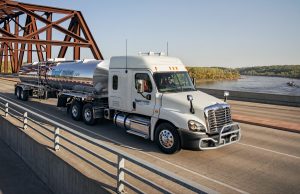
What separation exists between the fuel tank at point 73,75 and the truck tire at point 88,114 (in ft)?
2.58

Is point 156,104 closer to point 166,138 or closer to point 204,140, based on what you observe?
point 166,138

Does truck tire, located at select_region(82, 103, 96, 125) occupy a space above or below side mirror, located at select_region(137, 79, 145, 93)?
below

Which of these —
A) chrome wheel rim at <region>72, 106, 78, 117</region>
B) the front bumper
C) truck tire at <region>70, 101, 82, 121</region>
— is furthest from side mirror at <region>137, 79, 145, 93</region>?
chrome wheel rim at <region>72, 106, 78, 117</region>

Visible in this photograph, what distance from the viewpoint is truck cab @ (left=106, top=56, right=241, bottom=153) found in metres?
8.67

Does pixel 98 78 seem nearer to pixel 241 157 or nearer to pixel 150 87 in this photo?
pixel 150 87

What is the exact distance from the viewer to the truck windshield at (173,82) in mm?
9781

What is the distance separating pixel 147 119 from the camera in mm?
10109

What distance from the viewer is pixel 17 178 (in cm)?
945

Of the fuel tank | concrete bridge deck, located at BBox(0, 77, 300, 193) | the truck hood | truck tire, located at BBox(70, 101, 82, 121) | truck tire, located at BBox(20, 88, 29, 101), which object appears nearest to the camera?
concrete bridge deck, located at BBox(0, 77, 300, 193)

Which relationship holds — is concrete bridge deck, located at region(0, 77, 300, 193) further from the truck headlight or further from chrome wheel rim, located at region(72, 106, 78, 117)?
chrome wheel rim, located at region(72, 106, 78, 117)

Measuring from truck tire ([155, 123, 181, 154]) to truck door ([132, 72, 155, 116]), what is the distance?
0.75 metres

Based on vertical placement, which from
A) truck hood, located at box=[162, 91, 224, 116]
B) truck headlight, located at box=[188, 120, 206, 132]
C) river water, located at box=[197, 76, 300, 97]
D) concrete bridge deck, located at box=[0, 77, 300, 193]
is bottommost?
concrete bridge deck, located at box=[0, 77, 300, 193]

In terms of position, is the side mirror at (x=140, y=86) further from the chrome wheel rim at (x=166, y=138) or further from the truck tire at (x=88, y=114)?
the truck tire at (x=88, y=114)

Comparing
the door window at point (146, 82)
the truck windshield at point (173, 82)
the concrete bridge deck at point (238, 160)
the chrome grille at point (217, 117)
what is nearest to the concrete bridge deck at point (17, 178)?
the concrete bridge deck at point (238, 160)
